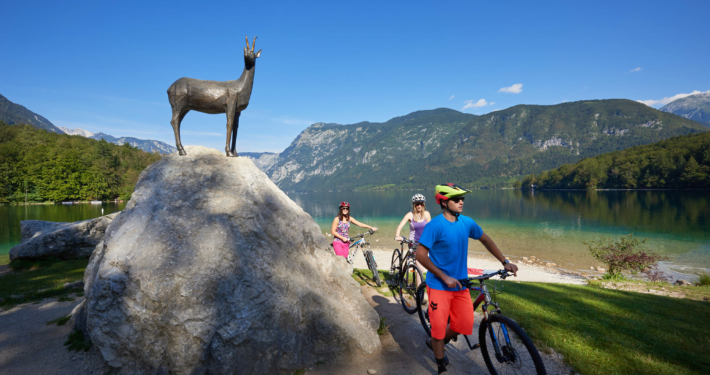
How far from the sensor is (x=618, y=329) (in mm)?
5980

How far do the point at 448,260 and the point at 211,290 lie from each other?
3.40m

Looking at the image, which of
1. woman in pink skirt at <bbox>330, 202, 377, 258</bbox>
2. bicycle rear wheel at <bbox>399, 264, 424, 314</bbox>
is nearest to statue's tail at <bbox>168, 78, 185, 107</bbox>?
woman in pink skirt at <bbox>330, 202, 377, 258</bbox>

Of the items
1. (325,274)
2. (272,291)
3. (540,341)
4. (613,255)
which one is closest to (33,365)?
(272,291)

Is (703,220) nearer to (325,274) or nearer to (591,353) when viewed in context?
(591,353)

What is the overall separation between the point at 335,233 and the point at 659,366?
22.8 feet

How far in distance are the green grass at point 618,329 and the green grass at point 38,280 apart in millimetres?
13294

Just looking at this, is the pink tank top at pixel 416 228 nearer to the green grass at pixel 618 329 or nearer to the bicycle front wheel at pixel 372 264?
the bicycle front wheel at pixel 372 264

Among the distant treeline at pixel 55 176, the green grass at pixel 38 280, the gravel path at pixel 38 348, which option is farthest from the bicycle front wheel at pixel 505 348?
the distant treeline at pixel 55 176

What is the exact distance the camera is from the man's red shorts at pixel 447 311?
4023 millimetres

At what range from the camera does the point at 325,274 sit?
600cm

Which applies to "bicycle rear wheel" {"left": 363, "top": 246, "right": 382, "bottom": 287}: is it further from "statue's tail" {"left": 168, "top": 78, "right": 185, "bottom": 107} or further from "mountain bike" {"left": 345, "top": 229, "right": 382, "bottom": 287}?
→ "statue's tail" {"left": 168, "top": 78, "right": 185, "bottom": 107}

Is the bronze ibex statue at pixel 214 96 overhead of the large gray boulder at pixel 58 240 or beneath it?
overhead

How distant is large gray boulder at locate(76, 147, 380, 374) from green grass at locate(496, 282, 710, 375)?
3525mm

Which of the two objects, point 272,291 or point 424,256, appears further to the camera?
point 272,291
